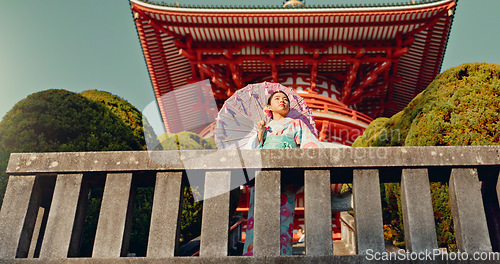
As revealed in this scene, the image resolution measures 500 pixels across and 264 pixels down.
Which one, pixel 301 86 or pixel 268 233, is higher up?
pixel 301 86

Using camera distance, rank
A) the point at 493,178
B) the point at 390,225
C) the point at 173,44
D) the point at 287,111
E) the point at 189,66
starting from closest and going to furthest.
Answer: the point at 493,178 < the point at 287,111 < the point at 390,225 < the point at 173,44 < the point at 189,66

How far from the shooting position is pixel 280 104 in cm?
421

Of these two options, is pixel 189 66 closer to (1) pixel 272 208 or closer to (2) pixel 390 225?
(2) pixel 390 225

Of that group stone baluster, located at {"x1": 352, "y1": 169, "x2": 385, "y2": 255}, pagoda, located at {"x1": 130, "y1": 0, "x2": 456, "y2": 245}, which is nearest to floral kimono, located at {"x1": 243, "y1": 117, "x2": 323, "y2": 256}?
stone baluster, located at {"x1": 352, "y1": 169, "x2": 385, "y2": 255}

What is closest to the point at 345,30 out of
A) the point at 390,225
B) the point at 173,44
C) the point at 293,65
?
the point at 293,65

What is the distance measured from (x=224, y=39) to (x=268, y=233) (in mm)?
10739

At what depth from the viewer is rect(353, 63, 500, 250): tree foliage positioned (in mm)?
3683

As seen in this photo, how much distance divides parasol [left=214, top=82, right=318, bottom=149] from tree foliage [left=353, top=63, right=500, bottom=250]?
48.6 inches

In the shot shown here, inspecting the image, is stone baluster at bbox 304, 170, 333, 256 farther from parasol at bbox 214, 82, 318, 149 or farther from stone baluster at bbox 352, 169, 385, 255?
parasol at bbox 214, 82, 318, 149

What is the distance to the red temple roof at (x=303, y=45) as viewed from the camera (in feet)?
37.9

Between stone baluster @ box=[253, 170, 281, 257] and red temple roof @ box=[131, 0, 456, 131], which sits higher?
red temple roof @ box=[131, 0, 456, 131]

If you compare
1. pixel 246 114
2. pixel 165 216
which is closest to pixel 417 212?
pixel 165 216

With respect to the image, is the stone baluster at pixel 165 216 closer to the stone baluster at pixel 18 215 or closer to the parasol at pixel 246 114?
the stone baluster at pixel 18 215

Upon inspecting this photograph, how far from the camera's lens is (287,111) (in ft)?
14.0
